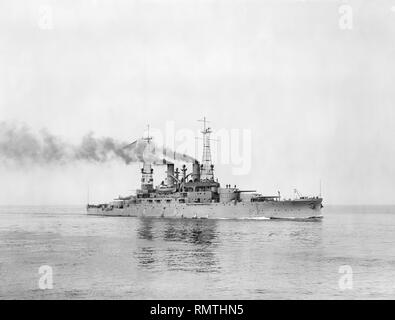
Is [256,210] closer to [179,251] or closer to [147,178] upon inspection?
[147,178]

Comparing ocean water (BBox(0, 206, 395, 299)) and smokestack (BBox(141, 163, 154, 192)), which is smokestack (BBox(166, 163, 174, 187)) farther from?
ocean water (BBox(0, 206, 395, 299))

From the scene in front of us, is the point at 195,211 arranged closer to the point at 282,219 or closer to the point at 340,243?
the point at 282,219

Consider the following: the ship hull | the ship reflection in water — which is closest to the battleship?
the ship hull

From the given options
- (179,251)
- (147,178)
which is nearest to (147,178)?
(147,178)

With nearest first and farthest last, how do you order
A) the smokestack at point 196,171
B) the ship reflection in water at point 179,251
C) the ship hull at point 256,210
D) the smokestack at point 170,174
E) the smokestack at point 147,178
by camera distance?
the ship reflection in water at point 179,251 → the ship hull at point 256,210 → the smokestack at point 196,171 → the smokestack at point 170,174 → the smokestack at point 147,178

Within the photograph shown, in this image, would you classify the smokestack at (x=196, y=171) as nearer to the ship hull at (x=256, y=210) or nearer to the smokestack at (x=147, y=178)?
the ship hull at (x=256, y=210)

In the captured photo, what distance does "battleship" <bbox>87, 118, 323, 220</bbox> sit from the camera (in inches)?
2491

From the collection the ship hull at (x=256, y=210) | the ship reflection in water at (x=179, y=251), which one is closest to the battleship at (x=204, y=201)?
the ship hull at (x=256, y=210)

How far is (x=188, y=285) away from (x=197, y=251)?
36.1 ft

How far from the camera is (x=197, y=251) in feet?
103

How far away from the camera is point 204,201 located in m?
66.0

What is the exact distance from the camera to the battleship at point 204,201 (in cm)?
6328
